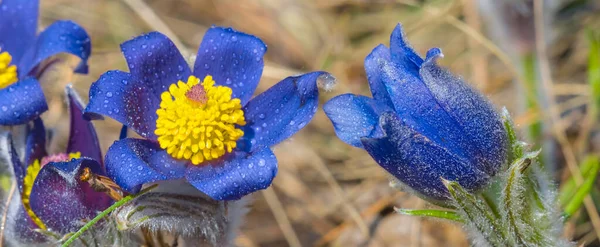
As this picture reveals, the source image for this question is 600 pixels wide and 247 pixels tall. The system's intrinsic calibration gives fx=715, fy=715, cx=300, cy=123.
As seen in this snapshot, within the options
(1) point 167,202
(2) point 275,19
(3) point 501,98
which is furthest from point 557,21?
(1) point 167,202

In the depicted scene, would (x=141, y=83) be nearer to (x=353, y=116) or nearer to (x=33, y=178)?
(x=33, y=178)

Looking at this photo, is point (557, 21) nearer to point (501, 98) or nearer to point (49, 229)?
point (501, 98)

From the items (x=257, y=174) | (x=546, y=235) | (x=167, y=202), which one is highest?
(x=546, y=235)

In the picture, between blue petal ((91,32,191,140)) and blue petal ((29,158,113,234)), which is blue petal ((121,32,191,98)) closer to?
blue petal ((91,32,191,140))

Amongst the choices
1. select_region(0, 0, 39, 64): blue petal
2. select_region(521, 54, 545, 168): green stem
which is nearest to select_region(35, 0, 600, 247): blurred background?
select_region(521, 54, 545, 168): green stem

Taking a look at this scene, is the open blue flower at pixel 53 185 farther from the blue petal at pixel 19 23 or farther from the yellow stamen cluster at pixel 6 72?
the blue petal at pixel 19 23

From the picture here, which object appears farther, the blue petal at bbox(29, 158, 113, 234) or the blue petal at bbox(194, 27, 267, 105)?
the blue petal at bbox(194, 27, 267, 105)

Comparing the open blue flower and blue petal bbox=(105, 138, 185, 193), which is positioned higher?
blue petal bbox=(105, 138, 185, 193)
